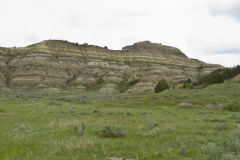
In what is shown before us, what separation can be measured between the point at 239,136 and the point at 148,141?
3.46 m

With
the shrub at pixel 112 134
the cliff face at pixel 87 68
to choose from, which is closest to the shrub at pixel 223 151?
the shrub at pixel 112 134

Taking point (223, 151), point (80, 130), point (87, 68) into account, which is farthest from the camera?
point (87, 68)

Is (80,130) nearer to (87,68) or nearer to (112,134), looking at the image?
(112,134)

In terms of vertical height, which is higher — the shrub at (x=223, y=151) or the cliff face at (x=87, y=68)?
the cliff face at (x=87, y=68)

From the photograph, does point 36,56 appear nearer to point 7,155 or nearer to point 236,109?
point 236,109

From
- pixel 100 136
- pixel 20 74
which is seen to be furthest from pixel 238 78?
A: pixel 20 74

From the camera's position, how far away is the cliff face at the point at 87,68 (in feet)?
443

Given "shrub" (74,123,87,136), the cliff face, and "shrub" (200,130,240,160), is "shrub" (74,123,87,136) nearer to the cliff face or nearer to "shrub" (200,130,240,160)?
"shrub" (200,130,240,160)

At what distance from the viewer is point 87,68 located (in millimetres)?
153125

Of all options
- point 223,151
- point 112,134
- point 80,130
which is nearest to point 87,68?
point 80,130

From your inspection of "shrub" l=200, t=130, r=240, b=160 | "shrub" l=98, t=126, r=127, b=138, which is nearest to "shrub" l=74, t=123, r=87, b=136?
"shrub" l=98, t=126, r=127, b=138

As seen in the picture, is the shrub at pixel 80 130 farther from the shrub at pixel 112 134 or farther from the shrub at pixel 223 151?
the shrub at pixel 223 151

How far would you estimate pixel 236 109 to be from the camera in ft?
127

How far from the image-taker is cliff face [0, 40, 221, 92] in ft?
443
